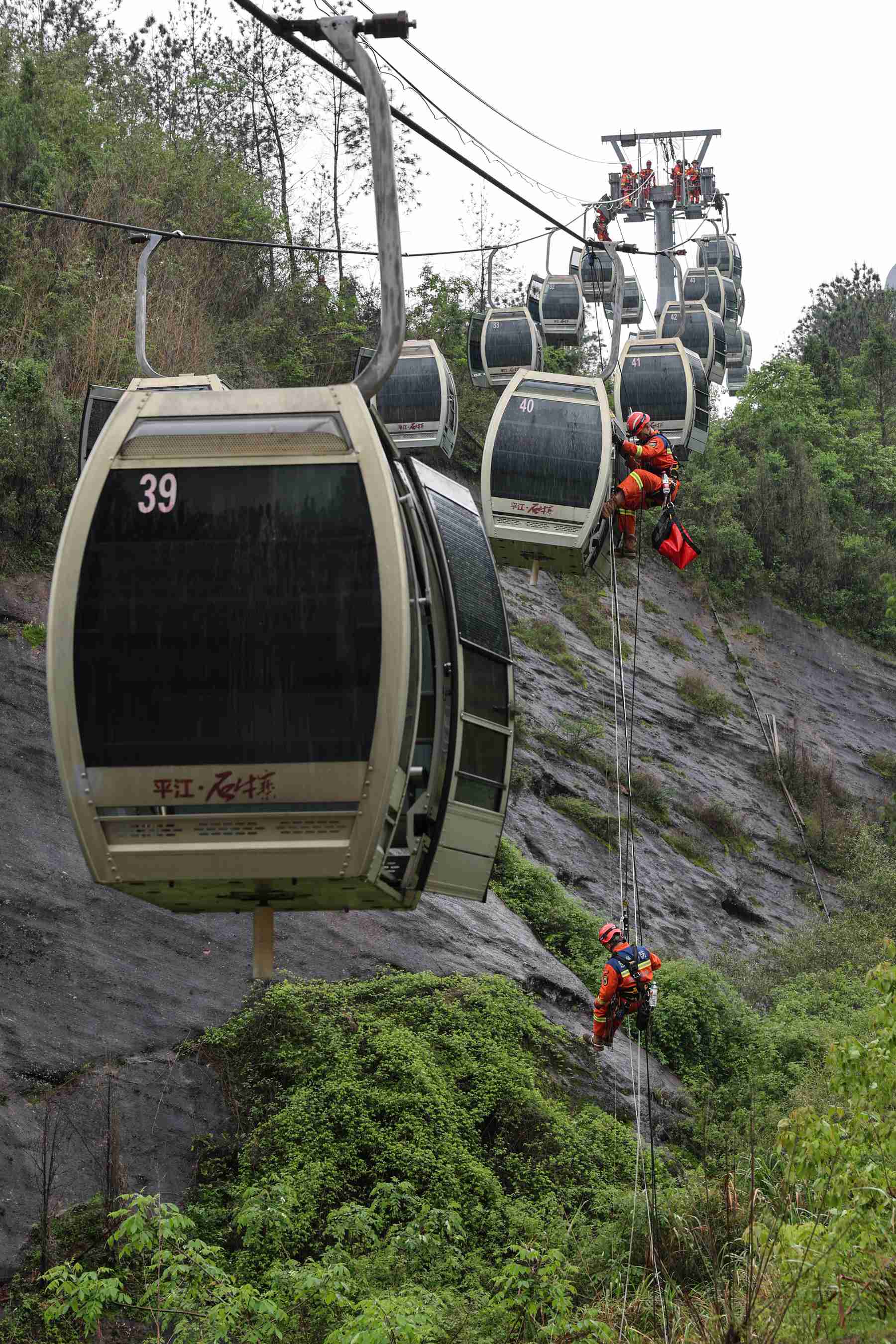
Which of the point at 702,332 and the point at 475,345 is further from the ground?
the point at 702,332

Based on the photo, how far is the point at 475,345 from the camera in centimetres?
2288

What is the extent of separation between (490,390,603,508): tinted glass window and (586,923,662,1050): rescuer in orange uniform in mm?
4268

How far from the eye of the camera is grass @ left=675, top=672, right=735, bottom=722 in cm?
2997

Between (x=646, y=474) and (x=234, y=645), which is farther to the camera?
(x=646, y=474)

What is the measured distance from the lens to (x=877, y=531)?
40.2 metres

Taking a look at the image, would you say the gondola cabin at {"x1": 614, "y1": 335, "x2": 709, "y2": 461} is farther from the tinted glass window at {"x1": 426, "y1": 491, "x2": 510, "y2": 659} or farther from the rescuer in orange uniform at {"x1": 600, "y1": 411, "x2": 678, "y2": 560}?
the tinted glass window at {"x1": 426, "y1": 491, "x2": 510, "y2": 659}

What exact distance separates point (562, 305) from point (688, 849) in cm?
975

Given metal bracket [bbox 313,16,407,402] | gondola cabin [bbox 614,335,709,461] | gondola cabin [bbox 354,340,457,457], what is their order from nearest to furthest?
metal bracket [bbox 313,16,407,402], gondola cabin [bbox 354,340,457,457], gondola cabin [bbox 614,335,709,461]

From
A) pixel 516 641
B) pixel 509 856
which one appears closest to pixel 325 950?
pixel 509 856

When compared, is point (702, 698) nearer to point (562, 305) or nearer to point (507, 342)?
point (562, 305)

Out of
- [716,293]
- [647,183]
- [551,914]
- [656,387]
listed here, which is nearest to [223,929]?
[551,914]

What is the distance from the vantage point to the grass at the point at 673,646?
3152 centimetres

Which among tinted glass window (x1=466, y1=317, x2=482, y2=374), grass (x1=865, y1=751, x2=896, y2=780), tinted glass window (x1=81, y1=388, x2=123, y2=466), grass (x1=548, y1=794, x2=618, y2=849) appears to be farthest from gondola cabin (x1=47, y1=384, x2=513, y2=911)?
grass (x1=865, y1=751, x2=896, y2=780)

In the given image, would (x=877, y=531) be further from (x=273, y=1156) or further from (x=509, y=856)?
(x=273, y=1156)
